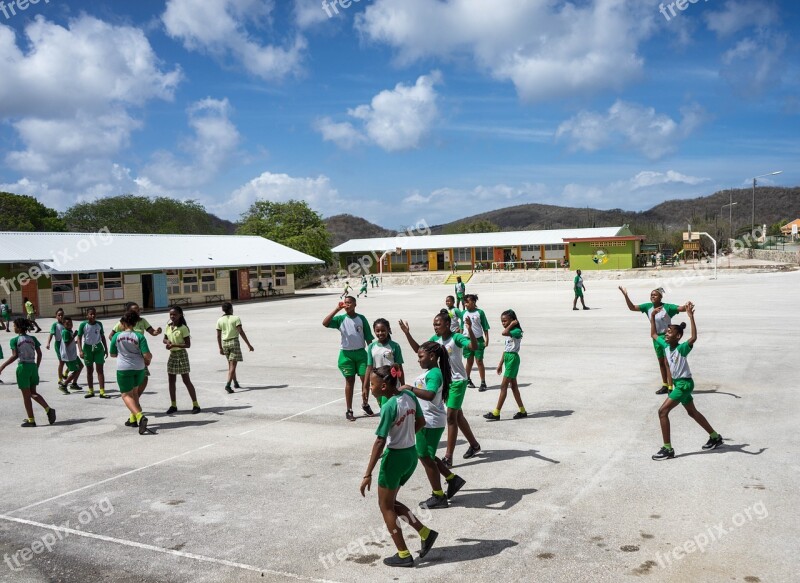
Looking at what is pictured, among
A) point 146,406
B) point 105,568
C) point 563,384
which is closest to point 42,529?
point 105,568

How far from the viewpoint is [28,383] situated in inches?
Result: 412

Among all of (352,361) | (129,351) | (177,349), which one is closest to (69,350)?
(177,349)

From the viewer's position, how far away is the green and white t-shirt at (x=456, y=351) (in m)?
7.93

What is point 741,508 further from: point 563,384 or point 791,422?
point 563,384

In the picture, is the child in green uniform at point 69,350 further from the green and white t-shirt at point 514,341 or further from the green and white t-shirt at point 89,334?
the green and white t-shirt at point 514,341

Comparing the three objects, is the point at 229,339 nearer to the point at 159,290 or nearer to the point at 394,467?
the point at 394,467

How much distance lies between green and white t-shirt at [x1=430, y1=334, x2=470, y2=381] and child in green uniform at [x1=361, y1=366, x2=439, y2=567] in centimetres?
233

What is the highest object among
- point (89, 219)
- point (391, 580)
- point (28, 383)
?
point (89, 219)

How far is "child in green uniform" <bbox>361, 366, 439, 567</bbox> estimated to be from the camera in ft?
17.6

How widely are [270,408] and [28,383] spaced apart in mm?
3772

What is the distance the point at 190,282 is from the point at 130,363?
115 feet

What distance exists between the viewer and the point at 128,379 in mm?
10078

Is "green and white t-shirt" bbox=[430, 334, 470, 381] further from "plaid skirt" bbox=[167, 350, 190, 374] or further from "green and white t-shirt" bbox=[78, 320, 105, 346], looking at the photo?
"green and white t-shirt" bbox=[78, 320, 105, 346]

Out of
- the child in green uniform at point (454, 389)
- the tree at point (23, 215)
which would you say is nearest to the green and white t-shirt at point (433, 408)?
the child in green uniform at point (454, 389)
